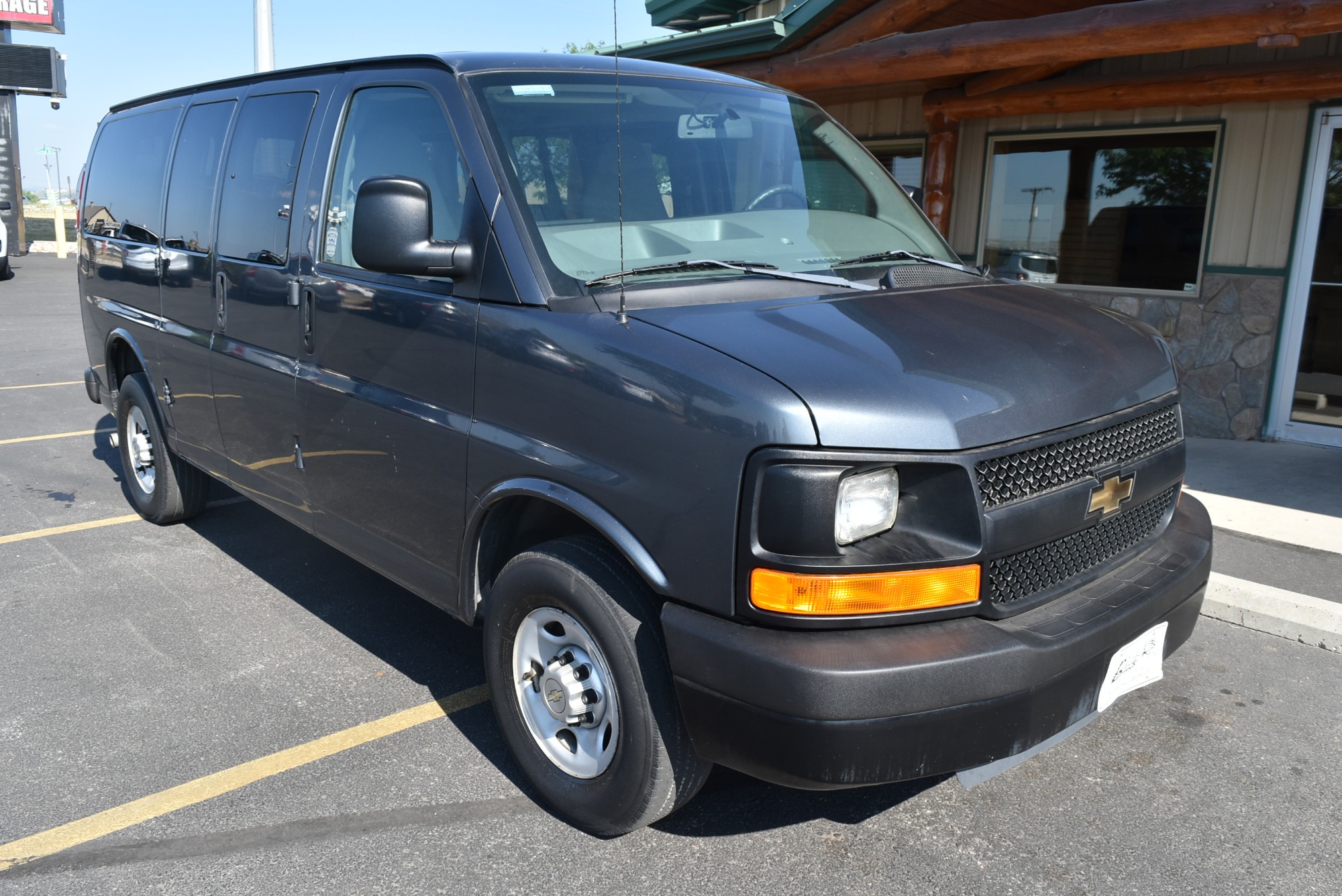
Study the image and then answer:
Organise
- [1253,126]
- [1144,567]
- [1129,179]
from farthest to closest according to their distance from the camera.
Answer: [1129,179] → [1253,126] → [1144,567]

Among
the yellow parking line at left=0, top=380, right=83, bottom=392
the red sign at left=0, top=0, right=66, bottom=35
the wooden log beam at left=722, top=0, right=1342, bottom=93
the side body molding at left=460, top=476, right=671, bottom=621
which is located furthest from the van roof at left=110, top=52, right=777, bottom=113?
the red sign at left=0, top=0, right=66, bottom=35

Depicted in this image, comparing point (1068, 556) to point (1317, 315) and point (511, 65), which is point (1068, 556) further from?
point (1317, 315)

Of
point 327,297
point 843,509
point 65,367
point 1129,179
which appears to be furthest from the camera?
point 65,367

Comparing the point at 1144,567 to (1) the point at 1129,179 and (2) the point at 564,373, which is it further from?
(1) the point at 1129,179

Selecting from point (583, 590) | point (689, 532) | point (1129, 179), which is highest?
point (1129, 179)

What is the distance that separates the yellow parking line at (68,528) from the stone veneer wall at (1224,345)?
22.4 feet

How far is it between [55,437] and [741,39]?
6412 millimetres

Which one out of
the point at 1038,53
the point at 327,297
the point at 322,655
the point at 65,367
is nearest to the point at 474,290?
the point at 327,297

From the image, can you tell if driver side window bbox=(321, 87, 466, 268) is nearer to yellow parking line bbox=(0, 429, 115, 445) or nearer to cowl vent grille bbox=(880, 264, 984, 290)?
cowl vent grille bbox=(880, 264, 984, 290)

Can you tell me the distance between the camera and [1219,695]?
3873mm

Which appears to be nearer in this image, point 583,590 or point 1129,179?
point 583,590

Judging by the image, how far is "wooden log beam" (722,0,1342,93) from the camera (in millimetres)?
5953

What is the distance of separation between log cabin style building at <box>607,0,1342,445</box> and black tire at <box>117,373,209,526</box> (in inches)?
196

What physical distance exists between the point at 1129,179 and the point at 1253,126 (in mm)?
980
